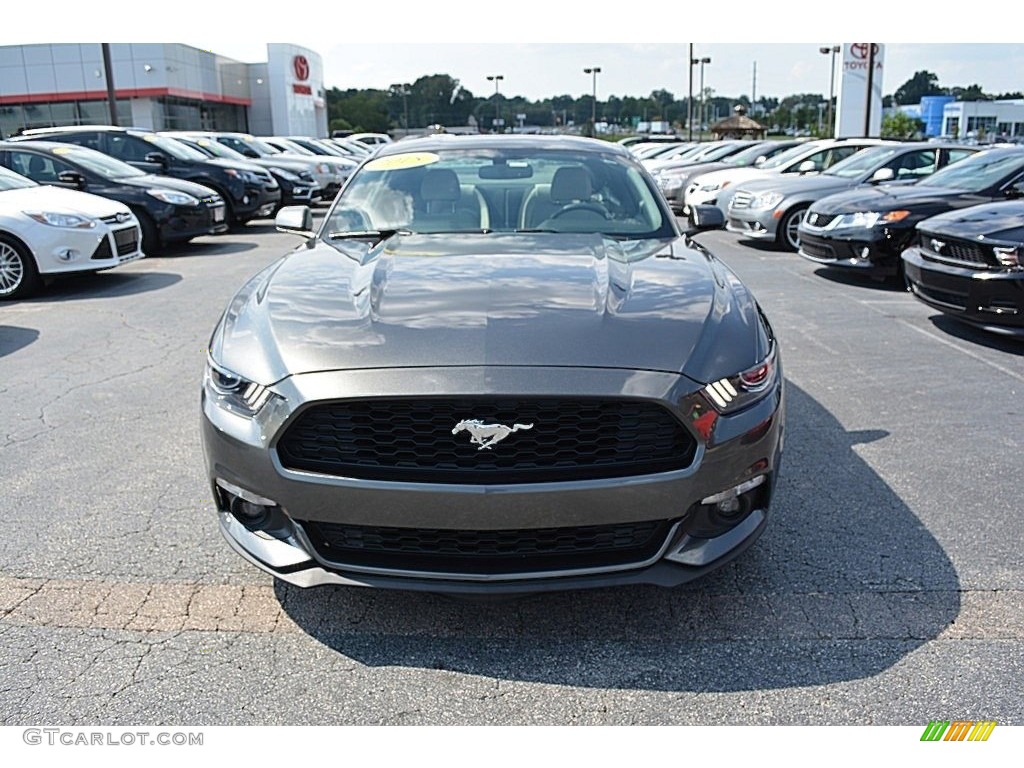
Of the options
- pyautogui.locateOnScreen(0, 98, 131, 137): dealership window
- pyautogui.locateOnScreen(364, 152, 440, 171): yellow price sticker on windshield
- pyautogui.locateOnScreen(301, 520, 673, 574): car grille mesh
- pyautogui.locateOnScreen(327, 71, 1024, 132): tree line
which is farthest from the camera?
pyautogui.locateOnScreen(327, 71, 1024, 132): tree line

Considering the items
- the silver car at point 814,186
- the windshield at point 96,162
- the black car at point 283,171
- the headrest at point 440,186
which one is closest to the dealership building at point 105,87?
the black car at point 283,171

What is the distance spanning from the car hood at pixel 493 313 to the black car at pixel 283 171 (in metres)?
13.8

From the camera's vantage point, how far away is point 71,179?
432 inches

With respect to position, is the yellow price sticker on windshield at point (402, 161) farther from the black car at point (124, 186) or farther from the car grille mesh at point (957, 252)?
the black car at point (124, 186)

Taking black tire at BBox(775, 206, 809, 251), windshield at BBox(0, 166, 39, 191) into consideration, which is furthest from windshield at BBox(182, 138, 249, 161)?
black tire at BBox(775, 206, 809, 251)

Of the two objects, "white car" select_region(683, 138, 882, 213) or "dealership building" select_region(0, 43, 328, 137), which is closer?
"white car" select_region(683, 138, 882, 213)

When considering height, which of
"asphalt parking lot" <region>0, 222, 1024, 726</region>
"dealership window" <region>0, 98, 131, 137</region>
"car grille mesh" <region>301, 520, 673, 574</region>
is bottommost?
"asphalt parking lot" <region>0, 222, 1024, 726</region>

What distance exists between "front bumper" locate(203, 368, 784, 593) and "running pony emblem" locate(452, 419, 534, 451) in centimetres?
10

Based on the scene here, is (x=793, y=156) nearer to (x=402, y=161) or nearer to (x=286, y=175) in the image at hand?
(x=286, y=175)

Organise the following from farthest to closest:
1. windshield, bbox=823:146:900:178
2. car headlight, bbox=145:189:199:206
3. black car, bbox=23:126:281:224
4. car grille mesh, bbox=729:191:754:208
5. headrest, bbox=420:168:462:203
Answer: black car, bbox=23:126:281:224 < car grille mesh, bbox=729:191:754:208 < windshield, bbox=823:146:900:178 < car headlight, bbox=145:189:199:206 < headrest, bbox=420:168:462:203

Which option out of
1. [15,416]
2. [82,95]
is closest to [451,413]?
[15,416]

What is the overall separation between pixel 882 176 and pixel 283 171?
38.6 ft

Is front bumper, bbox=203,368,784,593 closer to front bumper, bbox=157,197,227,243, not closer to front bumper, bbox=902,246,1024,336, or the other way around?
front bumper, bbox=902,246,1024,336

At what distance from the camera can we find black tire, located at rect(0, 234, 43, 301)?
8633mm
